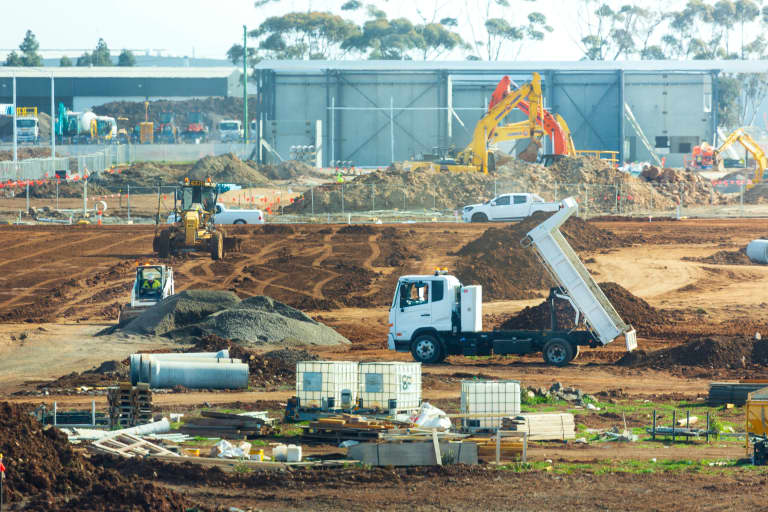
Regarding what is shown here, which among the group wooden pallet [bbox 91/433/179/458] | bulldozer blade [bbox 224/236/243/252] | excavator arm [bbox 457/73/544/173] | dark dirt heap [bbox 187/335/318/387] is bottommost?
dark dirt heap [bbox 187/335/318/387]

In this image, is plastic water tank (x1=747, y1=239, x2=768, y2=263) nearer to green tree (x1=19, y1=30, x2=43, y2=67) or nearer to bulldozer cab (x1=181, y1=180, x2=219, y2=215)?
bulldozer cab (x1=181, y1=180, x2=219, y2=215)

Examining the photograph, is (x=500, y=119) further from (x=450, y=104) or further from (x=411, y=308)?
(x=411, y=308)

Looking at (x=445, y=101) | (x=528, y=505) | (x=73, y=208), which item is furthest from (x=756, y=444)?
(x=445, y=101)

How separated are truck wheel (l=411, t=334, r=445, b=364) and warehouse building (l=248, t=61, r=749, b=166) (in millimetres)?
57714

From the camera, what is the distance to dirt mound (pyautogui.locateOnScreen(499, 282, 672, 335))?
30.2m

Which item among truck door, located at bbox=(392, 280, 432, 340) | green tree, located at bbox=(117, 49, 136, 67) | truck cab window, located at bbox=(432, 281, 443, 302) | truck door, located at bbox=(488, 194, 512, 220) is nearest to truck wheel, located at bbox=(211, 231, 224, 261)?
truck door, located at bbox=(488, 194, 512, 220)

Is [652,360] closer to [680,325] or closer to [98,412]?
[680,325]

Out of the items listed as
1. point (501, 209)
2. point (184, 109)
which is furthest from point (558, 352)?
point (184, 109)

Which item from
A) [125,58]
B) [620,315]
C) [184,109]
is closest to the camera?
[620,315]

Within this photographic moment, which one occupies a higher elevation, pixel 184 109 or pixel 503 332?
pixel 184 109

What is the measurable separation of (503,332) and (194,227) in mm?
18994

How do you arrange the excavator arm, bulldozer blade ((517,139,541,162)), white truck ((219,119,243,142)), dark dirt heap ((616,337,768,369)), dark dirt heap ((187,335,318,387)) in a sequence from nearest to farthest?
1. dark dirt heap ((187,335,318,387))
2. dark dirt heap ((616,337,768,369))
3. the excavator arm
4. bulldozer blade ((517,139,541,162))
5. white truck ((219,119,243,142))

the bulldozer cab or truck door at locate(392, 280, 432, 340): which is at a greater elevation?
the bulldozer cab

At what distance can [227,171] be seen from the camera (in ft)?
251
